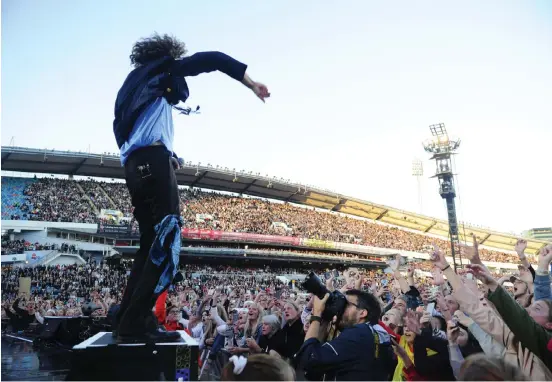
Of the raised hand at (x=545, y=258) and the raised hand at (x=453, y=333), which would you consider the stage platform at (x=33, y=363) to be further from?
the raised hand at (x=545, y=258)

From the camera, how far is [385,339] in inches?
115

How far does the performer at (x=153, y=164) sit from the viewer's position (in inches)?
119

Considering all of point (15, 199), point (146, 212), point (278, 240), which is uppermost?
point (15, 199)

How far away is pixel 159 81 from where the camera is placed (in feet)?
10.6

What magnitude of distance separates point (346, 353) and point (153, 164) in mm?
1985

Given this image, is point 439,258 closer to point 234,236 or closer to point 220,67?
point 220,67

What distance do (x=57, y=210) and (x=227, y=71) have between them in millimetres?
30477

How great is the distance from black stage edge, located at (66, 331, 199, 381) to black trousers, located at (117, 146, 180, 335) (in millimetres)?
251

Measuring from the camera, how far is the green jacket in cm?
242

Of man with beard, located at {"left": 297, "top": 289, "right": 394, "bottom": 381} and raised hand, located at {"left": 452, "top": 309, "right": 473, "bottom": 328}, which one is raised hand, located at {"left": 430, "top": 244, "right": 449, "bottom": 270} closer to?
man with beard, located at {"left": 297, "top": 289, "right": 394, "bottom": 381}

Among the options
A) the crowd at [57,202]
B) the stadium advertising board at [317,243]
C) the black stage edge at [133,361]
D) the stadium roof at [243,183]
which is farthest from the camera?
the stadium advertising board at [317,243]

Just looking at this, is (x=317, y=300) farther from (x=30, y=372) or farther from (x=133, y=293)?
(x=30, y=372)

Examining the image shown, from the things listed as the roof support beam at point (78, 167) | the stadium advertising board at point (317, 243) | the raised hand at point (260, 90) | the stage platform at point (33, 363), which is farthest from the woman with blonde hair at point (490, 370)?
the stadium advertising board at point (317, 243)

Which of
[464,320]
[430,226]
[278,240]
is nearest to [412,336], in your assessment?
[464,320]
